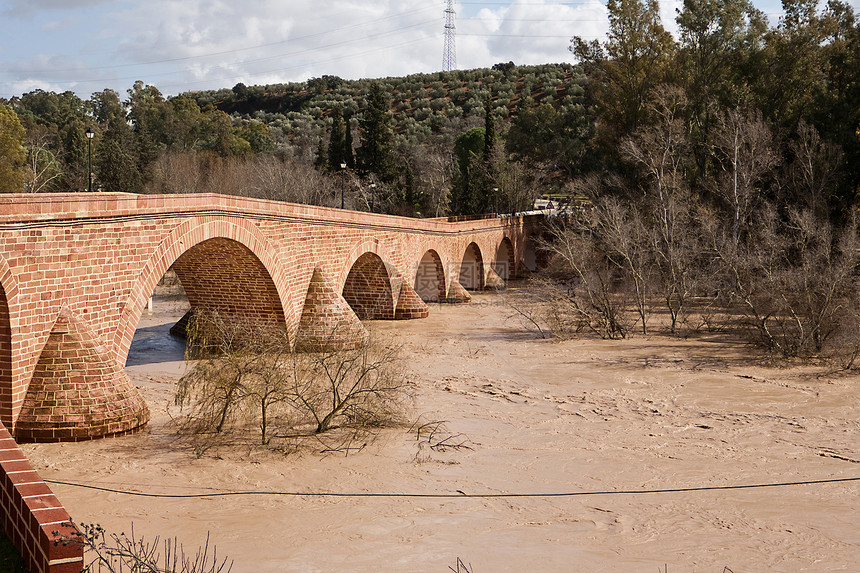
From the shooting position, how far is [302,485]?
9.81 metres

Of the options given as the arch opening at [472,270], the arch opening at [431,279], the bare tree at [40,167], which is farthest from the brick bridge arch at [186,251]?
the bare tree at [40,167]

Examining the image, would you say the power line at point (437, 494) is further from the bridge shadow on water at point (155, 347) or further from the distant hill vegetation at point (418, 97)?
the distant hill vegetation at point (418, 97)

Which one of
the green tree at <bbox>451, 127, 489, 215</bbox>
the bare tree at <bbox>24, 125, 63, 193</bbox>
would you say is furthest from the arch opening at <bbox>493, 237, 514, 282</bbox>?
the bare tree at <bbox>24, 125, 63, 193</bbox>

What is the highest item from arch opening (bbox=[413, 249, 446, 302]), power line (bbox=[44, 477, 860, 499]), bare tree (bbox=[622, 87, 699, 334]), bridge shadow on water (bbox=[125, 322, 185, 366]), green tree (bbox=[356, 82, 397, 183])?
green tree (bbox=[356, 82, 397, 183])

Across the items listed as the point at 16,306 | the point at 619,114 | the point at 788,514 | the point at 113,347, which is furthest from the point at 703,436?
the point at 619,114

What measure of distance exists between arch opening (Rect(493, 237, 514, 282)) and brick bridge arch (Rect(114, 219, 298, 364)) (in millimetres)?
21122

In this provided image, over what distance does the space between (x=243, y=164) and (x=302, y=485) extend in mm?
36254

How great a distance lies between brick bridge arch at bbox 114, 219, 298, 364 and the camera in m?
12.7

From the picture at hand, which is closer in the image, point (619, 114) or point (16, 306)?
point (16, 306)

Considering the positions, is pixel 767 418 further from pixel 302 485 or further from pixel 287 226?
pixel 287 226

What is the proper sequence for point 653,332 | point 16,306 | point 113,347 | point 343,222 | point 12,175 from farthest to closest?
point 12,175, point 653,332, point 343,222, point 113,347, point 16,306

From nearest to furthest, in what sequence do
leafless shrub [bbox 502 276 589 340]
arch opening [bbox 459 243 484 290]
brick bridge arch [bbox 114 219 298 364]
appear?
brick bridge arch [bbox 114 219 298 364] → leafless shrub [bbox 502 276 589 340] → arch opening [bbox 459 243 484 290]

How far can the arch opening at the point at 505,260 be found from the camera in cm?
3866

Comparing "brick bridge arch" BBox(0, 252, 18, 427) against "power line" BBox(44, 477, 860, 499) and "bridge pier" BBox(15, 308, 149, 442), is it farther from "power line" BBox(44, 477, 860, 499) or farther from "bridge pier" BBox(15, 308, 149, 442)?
"power line" BBox(44, 477, 860, 499)
